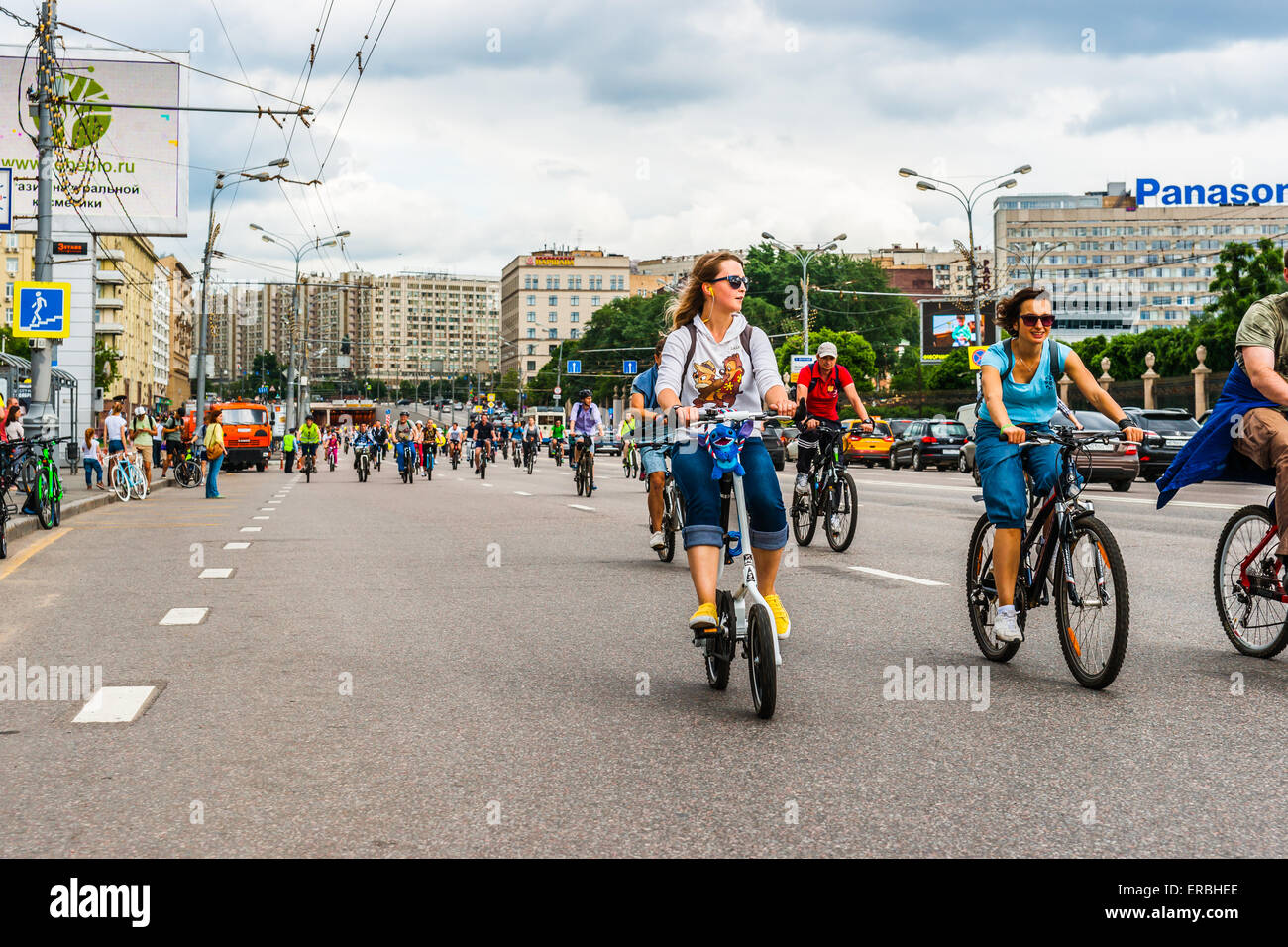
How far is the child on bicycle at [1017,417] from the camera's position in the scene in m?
6.42

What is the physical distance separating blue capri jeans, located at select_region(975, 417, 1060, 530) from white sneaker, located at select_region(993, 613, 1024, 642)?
1.34ft

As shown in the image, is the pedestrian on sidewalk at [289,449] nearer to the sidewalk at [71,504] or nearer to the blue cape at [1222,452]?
the sidewalk at [71,504]

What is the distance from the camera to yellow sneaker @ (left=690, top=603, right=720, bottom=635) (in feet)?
18.9

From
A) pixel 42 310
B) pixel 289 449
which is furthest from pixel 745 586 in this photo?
pixel 289 449

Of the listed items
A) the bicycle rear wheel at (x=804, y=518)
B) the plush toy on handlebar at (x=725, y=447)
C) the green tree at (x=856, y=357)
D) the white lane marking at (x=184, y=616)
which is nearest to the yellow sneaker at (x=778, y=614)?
the plush toy on handlebar at (x=725, y=447)

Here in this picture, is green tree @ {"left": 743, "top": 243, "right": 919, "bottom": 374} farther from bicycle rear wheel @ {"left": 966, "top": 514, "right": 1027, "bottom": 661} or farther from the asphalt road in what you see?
bicycle rear wheel @ {"left": 966, "top": 514, "right": 1027, "bottom": 661}

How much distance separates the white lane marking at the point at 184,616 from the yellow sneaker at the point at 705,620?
4013mm

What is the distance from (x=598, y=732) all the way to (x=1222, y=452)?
327cm

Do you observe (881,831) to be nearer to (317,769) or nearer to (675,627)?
(317,769)

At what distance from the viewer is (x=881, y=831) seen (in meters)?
4.06

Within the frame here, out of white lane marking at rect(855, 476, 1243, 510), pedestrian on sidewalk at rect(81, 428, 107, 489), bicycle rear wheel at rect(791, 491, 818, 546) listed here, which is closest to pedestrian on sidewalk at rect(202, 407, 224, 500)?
pedestrian on sidewalk at rect(81, 428, 107, 489)

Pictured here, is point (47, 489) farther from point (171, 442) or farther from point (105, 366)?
point (105, 366)

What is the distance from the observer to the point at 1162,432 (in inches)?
1363
